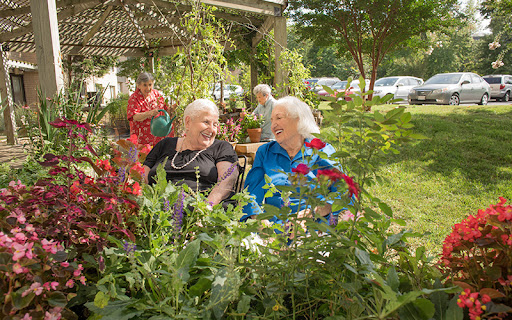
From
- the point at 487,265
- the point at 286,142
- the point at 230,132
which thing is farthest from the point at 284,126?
the point at 230,132

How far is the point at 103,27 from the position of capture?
929 centimetres

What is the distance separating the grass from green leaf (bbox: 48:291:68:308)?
6.27 feet

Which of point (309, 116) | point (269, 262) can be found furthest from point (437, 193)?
point (269, 262)

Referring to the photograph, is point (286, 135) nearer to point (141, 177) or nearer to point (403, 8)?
point (141, 177)

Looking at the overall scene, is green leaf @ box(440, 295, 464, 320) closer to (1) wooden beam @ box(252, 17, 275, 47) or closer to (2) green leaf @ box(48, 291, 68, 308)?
(2) green leaf @ box(48, 291, 68, 308)

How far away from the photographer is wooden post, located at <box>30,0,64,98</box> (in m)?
3.87

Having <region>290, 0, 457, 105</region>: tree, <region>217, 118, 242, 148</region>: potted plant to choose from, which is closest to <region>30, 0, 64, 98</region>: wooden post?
<region>217, 118, 242, 148</region>: potted plant

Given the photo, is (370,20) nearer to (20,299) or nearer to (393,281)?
(393,281)

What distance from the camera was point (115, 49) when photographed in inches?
419

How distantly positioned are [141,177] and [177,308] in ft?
1.66

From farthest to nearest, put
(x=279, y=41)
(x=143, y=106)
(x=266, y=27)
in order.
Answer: (x=266, y=27) < (x=279, y=41) < (x=143, y=106)

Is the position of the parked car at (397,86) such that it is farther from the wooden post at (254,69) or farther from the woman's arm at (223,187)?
the woman's arm at (223,187)

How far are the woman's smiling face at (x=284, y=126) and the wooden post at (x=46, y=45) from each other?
9.27 feet

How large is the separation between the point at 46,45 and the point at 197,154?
8.87 ft
